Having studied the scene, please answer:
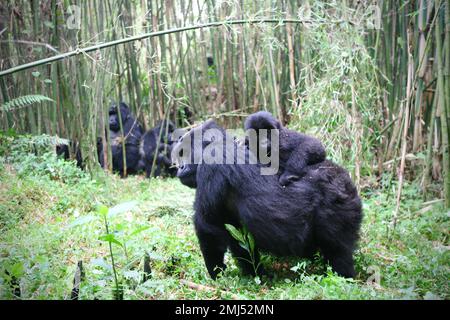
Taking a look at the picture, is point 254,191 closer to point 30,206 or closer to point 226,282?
point 226,282

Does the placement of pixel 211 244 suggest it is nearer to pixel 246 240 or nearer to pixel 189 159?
pixel 246 240

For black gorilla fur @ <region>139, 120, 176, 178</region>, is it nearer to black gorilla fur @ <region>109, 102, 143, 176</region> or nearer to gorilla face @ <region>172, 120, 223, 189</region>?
black gorilla fur @ <region>109, 102, 143, 176</region>

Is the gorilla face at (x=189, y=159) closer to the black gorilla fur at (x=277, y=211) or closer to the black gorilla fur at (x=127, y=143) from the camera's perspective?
the black gorilla fur at (x=277, y=211)

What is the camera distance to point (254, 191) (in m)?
3.50

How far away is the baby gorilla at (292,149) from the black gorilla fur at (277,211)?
0.21m

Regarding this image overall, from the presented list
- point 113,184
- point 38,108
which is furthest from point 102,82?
point 113,184

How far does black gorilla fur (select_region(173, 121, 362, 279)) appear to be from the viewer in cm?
349

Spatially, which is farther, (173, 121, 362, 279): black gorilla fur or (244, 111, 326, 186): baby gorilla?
(244, 111, 326, 186): baby gorilla

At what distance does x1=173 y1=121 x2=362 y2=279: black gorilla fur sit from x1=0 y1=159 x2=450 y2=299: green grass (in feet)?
0.58

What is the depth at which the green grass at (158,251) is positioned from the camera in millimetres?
2979

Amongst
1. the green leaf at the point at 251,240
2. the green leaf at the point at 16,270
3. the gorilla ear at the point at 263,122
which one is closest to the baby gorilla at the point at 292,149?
the gorilla ear at the point at 263,122

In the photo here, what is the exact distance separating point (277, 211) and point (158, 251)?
1.13 meters

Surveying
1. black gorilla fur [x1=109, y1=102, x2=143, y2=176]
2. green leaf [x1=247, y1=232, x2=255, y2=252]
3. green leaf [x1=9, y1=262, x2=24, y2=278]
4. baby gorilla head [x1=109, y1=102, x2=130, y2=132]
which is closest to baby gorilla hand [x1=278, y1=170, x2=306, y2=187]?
green leaf [x1=247, y1=232, x2=255, y2=252]

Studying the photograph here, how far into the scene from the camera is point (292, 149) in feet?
13.8
